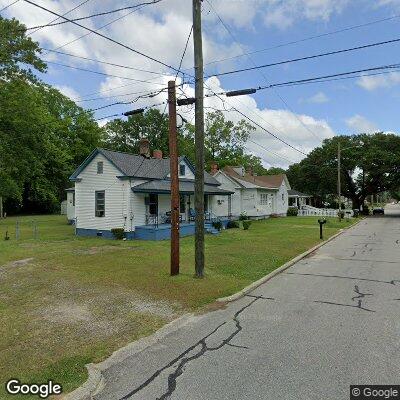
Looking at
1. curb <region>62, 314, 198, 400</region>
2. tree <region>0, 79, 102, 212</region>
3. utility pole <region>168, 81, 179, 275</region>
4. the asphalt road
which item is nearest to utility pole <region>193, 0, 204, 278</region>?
utility pole <region>168, 81, 179, 275</region>

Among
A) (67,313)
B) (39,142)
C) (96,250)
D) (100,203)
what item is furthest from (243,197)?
(67,313)

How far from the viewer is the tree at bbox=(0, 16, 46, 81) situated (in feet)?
75.7

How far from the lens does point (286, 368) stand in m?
4.96

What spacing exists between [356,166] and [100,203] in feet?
131

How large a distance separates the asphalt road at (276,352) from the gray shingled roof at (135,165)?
14941 millimetres

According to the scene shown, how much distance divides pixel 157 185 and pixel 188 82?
11.6 metres

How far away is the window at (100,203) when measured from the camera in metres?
23.0

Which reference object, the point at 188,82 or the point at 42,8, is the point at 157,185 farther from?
the point at 42,8

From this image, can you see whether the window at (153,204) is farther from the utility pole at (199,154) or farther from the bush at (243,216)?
the bush at (243,216)

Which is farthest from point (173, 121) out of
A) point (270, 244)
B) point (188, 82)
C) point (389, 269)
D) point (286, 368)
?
point (270, 244)

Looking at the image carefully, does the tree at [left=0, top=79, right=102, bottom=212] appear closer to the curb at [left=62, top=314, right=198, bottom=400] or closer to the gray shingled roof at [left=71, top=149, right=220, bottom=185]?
the gray shingled roof at [left=71, top=149, right=220, bottom=185]

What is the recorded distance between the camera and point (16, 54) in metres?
24.7

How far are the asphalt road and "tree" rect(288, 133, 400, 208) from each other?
137 feet

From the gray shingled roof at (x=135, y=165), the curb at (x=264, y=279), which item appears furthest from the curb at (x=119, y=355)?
the gray shingled roof at (x=135, y=165)
